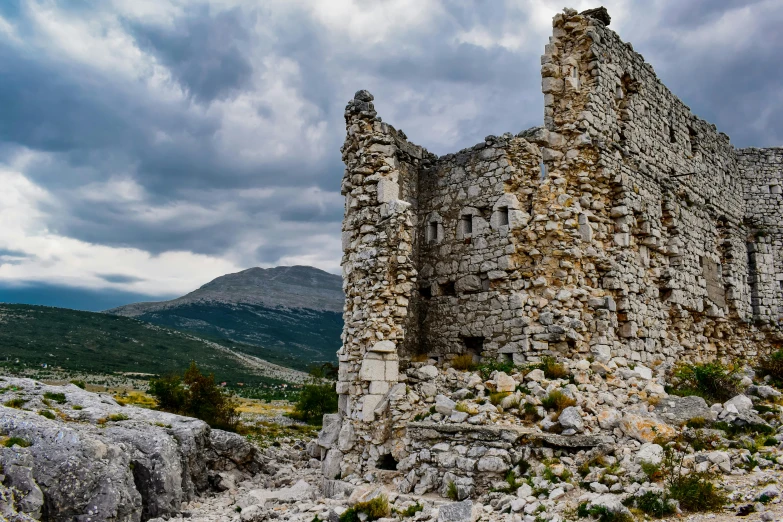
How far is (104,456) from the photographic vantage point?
9039mm

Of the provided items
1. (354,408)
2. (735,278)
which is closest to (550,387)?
(354,408)

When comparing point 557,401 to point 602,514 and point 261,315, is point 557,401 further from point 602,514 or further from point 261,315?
point 261,315

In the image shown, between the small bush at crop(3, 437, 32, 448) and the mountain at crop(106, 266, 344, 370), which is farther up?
the mountain at crop(106, 266, 344, 370)

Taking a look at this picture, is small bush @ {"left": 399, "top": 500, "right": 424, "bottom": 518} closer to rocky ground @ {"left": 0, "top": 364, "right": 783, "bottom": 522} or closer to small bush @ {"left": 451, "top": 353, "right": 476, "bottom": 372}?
Result: rocky ground @ {"left": 0, "top": 364, "right": 783, "bottom": 522}

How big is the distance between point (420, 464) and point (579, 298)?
5.16 meters

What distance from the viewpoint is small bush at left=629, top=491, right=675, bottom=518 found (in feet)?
24.3

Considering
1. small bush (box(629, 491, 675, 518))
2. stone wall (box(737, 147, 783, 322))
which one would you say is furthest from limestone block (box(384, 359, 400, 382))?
stone wall (box(737, 147, 783, 322))

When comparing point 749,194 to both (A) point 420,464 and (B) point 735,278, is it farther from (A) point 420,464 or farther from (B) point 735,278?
(A) point 420,464

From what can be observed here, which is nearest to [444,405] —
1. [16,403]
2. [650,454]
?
[650,454]

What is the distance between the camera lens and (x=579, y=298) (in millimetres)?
13438

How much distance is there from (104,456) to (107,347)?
51.7 meters

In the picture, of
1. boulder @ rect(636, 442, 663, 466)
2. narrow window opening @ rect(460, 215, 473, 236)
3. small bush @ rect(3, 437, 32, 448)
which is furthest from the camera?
narrow window opening @ rect(460, 215, 473, 236)

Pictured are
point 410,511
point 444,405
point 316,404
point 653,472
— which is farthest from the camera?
point 316,404

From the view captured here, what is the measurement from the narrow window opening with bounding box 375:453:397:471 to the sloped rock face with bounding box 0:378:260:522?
301 cm
